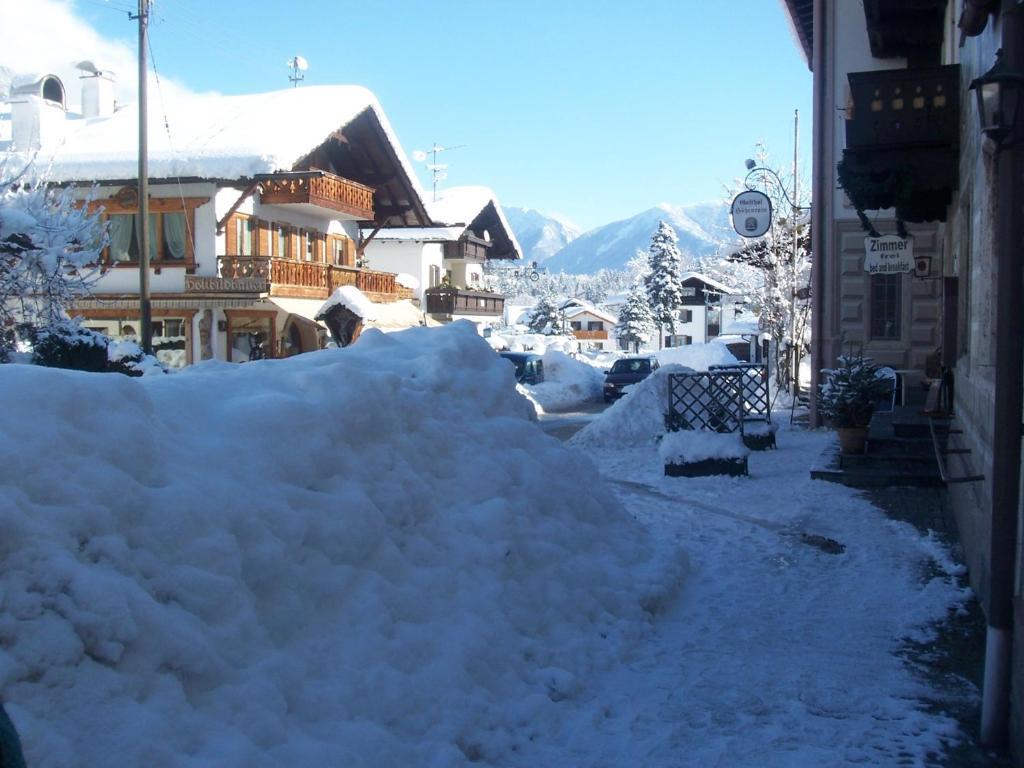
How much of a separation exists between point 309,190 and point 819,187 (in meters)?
14.4

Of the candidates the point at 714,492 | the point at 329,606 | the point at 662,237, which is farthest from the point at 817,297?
the point at 662,237

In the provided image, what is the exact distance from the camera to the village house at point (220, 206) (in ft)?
82.4

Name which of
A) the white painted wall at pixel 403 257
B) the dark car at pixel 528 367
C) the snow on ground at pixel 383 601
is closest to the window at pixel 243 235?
the dark car at pixel 528 367

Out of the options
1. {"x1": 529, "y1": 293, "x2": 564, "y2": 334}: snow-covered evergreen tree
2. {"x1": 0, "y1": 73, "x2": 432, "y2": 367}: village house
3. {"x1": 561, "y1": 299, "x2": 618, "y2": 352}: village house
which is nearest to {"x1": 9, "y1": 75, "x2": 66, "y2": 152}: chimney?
{"x1": 0, "y1": 73, "x2": 432, "y2": 367}: village house

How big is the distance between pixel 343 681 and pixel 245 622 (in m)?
0.50

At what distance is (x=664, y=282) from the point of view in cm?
7769

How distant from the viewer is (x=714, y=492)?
38.9 feet

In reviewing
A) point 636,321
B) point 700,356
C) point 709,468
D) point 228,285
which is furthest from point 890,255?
point 636,321

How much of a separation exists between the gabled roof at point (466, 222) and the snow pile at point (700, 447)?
29.5m

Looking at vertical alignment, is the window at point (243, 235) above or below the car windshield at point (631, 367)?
above

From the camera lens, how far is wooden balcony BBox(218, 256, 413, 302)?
Answer: 25.0 metres

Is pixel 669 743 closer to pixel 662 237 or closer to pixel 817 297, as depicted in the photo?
pixel 817 297

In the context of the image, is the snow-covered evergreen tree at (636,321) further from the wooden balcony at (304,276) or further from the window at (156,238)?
the window at (156,238)

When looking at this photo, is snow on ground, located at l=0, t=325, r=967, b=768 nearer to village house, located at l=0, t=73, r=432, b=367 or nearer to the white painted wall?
village house, located at l=0, t=73, r=432, b=367
